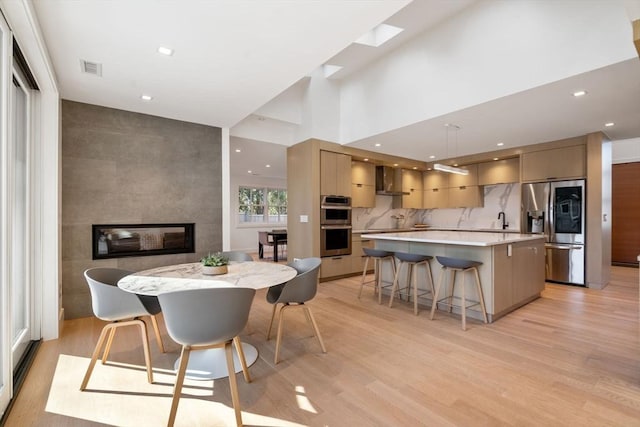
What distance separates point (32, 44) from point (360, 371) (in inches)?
136

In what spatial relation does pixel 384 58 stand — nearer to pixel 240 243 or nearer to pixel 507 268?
pixel 507 268

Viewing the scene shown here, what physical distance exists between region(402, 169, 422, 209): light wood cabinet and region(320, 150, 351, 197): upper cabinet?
195cm

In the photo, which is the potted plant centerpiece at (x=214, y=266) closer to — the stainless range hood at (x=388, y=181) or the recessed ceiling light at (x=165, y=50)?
the recessed ceiling light at (x=165, y=50)

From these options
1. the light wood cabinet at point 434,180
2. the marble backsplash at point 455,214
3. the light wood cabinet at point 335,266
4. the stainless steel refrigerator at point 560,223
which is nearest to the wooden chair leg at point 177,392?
the light wood cabinet at point 335,266

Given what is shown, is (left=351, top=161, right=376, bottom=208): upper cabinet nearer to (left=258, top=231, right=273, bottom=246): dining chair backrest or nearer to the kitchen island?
the kitchen island

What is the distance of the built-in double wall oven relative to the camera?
5.28 meters

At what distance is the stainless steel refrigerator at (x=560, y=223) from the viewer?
4.81m

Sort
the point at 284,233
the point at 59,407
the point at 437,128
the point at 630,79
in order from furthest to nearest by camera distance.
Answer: the point at 284,233, the point at 437,128, the point at 630,79, the point at 59,407

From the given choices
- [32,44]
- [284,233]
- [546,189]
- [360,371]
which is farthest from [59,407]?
[546,189]

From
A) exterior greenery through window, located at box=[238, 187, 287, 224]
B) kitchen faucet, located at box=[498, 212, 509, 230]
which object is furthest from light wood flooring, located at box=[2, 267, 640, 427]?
exterior greenery through window, located at box=[238, 187, 287, 224]

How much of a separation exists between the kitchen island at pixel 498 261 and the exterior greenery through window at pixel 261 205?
6813 millimetres

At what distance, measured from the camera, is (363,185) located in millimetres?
6184

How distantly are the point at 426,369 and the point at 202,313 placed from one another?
175cm

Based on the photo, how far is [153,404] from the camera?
191 cm
